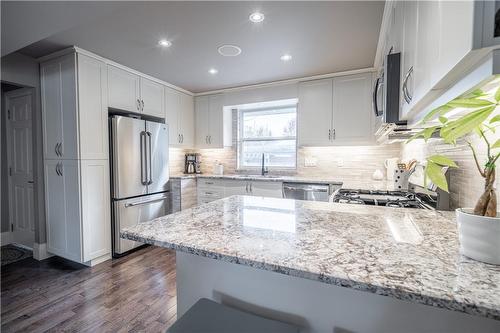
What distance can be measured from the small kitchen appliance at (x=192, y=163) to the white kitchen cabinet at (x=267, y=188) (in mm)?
1407

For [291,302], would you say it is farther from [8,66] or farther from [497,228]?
[8,66]

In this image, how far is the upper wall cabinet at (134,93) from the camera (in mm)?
2879

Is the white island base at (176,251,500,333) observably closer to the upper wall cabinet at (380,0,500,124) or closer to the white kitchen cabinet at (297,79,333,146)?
the upper wall cabinet at (380,0,500,124)

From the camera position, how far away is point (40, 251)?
9.34 feet

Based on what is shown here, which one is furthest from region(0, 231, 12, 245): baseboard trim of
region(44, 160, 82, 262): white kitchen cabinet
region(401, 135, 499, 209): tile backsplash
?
region(401, 135, 499, 209): tile backsplash

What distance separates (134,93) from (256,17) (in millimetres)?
1980

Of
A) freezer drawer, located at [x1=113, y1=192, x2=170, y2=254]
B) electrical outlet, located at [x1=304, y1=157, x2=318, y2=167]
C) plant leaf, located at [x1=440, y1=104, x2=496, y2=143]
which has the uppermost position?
plant leaf, located at [x1=440, y1=104, x2=496, y2=143]

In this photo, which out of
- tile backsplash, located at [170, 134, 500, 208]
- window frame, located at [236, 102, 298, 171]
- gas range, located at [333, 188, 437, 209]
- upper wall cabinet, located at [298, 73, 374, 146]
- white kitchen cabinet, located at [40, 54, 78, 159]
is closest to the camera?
tile backsplash, located at [170, 134, 500, 208]

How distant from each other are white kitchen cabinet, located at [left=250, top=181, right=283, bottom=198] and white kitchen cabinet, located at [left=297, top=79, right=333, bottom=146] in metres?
0.72

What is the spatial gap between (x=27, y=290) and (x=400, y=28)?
3.57 meters

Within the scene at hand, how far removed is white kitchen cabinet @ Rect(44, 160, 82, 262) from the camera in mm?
2580

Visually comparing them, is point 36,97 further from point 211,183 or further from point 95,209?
point 211,183

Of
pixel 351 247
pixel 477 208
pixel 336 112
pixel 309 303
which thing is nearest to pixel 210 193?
pixel 336 112

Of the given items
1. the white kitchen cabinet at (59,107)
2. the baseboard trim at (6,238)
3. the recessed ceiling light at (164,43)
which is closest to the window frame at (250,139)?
the recessed ceiling light at (164,43)
